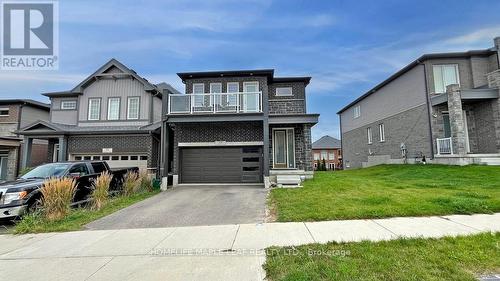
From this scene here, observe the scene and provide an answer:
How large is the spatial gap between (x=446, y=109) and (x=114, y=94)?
23.5 metres

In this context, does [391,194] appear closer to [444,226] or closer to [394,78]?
[444,226]

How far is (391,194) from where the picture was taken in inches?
354

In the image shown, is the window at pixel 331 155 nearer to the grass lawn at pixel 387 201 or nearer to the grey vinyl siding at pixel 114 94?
the grass lawn at pixel 387 201

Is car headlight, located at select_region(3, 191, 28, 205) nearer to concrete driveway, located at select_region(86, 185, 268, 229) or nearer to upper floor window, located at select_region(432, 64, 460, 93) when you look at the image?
concrete driveway, located at select_region(86, 185, 268, 229)

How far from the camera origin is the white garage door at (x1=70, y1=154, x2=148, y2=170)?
17.5m

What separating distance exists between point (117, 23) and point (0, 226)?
10.7 metres

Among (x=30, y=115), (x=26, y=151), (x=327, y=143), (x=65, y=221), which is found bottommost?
(x=65, y=221)

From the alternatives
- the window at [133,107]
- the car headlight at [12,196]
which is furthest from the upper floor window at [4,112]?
the car headlight at [12,196]

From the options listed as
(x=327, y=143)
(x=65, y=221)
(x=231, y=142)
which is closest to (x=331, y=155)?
(x=327, y=143)

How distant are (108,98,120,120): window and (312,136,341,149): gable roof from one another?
39.9 meters

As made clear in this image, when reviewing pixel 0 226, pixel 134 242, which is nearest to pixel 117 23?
pixel 0 226

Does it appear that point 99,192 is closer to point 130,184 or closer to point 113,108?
point 130,184

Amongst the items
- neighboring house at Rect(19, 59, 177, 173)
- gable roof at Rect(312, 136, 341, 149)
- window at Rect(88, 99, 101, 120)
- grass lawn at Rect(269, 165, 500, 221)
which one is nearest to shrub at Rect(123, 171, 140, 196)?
neighboring house at Rect(19, 59, 177, 173)

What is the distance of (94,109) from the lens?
760 inches
